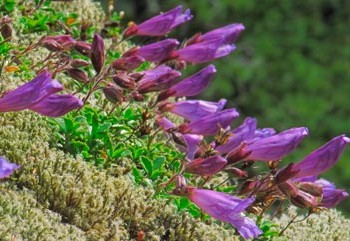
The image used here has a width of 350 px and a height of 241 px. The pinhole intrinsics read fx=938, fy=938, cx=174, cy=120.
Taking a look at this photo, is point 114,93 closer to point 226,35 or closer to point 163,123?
point 163,123

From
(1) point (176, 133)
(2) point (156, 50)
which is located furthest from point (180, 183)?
(2) point (156, 50)

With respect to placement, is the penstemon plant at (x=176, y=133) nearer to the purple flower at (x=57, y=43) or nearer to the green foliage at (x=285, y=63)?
the purple flower at (x=57, y=43)

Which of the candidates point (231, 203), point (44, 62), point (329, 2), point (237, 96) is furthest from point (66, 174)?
point (329, 2)

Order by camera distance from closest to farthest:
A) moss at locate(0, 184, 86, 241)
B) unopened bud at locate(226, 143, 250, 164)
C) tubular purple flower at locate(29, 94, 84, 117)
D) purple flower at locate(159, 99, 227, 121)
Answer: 1. moss at locate(0, 184, 86, 241)
2. tubular purple flower at locate(29, 94, 84, 117)
3. unopened bud at locate(226, 143, 250, 164)
4. purple flower at locate(159, 99, 227, 121)

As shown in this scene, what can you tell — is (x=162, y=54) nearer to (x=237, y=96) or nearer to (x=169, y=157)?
(x=169, y=157)

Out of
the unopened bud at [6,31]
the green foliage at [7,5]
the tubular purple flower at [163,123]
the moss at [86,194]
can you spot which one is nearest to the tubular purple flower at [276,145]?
the moss at [86,194]

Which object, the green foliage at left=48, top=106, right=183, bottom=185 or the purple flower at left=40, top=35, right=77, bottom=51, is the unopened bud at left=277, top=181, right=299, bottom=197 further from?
the purple flower at left=40, top=35, right=77, bottom=51

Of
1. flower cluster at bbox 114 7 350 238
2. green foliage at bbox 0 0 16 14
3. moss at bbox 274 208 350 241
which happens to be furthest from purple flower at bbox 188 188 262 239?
green foliage at bbox 0 0 16 14
